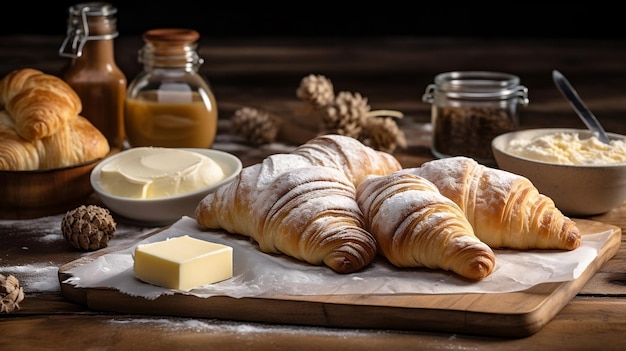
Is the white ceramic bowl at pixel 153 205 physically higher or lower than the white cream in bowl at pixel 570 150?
lower

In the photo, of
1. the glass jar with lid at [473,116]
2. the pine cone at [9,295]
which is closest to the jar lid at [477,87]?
the glass jar with lid at [473,116]

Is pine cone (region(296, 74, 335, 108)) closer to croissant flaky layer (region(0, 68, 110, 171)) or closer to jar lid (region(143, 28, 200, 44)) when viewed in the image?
jar lid (region(143, 28, 200, 44))

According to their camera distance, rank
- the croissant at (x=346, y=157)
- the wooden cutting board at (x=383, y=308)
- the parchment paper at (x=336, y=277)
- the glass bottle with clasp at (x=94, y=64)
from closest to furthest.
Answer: the wooden cutting board at (x=383, y=308) → the parchment paper at (x=336, y=277) → the croissant at (x=346, y=157) → the glass bottle with clasp at (x=94, y=64)

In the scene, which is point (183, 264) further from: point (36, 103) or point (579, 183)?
point (579, 183)

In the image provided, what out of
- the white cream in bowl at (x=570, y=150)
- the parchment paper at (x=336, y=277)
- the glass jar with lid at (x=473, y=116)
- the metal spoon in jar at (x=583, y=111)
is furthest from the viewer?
the glass jar with lid at (x=473, y=116)

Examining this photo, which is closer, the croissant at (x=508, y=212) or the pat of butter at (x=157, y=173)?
the croissant at (x=508, y=212)

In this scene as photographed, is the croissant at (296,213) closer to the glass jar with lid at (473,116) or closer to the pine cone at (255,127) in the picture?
the glass jar with lid at (473,116)

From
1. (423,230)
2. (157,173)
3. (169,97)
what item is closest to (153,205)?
(157,173)
